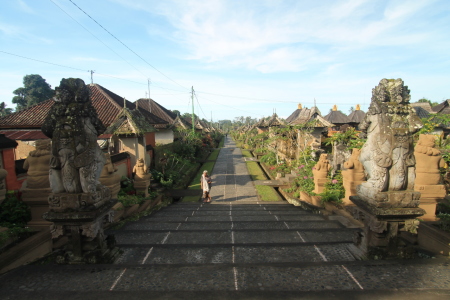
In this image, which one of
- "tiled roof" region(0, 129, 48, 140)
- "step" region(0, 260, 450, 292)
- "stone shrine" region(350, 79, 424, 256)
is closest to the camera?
"step" region(0, 260, 450, 292)

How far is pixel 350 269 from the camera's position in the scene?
9.34 feet

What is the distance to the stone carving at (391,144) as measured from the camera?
3.06m

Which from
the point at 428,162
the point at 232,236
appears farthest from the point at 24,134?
the point at 428,162

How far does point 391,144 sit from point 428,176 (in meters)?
2.62

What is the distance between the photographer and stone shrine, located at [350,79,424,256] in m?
3.04

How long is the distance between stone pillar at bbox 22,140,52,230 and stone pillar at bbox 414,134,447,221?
7147mm

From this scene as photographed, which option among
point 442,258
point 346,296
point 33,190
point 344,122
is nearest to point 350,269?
point 346,296

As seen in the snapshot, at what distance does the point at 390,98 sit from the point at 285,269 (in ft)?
8.45

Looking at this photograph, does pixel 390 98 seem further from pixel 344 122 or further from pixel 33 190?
pixel 344 122

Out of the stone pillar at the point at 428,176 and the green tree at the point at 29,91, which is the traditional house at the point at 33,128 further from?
the green tree at the point at 29,91

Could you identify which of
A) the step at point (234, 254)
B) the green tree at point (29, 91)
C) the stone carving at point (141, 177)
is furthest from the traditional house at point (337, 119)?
the green tree at point (29, 91)

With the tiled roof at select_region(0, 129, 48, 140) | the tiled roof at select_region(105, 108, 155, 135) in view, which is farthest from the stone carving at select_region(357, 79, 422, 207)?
the tiled roof at select_region(0, 129, 48, 140)

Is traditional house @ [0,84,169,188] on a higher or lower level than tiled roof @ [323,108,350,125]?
lower

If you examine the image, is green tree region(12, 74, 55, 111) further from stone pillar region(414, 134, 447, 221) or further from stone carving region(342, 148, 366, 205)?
stone pillar region(414, 134, 447, 221)
